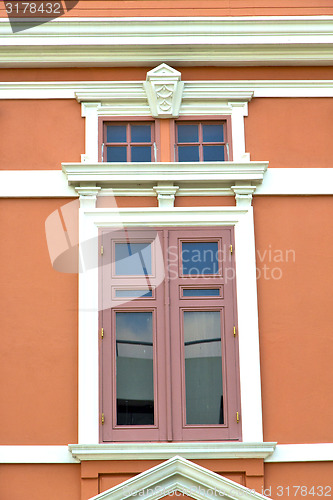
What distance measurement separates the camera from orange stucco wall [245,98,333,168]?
398 inches

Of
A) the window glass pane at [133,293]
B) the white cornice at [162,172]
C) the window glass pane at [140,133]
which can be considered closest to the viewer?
the window glass pane at [133,293]

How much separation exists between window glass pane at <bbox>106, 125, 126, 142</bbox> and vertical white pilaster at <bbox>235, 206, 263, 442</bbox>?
1648 millimetres

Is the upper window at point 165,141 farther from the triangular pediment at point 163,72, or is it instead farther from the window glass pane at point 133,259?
the window glass pane at point 133,259

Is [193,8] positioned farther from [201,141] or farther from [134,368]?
[134,368]

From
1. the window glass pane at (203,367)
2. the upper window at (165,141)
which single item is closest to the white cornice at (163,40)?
the upper window at (165,141)

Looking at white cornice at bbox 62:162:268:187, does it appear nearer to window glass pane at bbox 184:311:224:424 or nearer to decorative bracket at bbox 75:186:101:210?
decorative bracket at bbox 75:186:101:210

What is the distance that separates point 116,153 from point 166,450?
3.30 m

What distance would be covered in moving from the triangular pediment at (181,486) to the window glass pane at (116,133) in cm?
358

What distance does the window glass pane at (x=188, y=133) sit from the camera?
10227 mm

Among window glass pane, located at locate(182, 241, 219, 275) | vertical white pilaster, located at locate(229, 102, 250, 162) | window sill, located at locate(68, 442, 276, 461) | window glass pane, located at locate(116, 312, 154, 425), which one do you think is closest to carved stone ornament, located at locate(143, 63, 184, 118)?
vertical white pilaster, located at locate(229, 102, 250, 162)

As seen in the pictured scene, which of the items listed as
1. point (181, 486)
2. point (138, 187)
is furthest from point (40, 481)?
point (138, 187)

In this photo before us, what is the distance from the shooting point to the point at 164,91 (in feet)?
33.4

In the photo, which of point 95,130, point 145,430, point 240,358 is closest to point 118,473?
point 145,430

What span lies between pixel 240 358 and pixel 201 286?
87 centimetres
